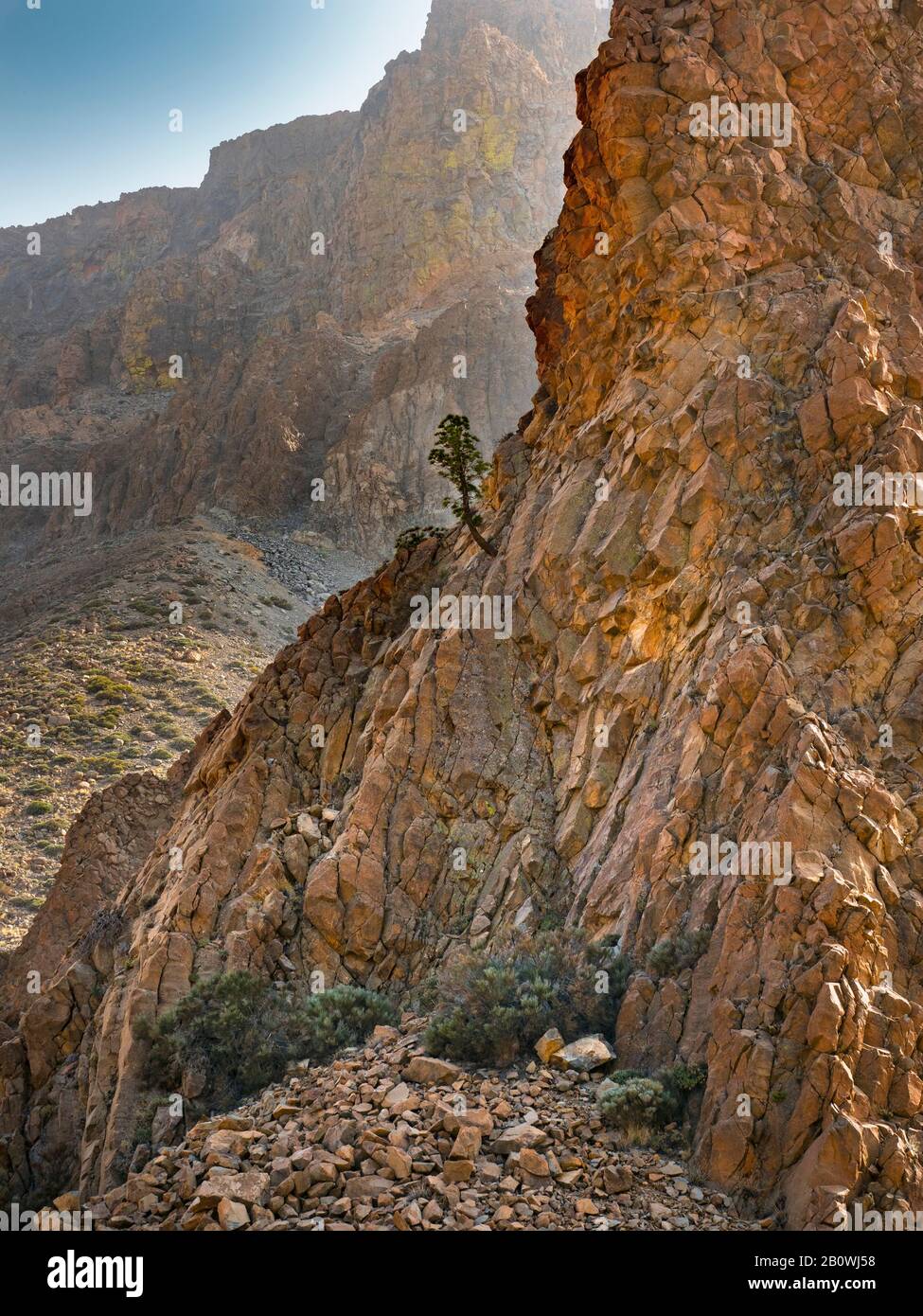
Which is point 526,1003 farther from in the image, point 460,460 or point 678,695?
point 460,460

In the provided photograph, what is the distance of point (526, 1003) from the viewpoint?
15.1 m

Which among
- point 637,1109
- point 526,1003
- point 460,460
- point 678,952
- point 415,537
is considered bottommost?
point 637,1109

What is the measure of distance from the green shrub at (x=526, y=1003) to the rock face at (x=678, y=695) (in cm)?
58

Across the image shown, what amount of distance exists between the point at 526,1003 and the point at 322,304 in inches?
4794

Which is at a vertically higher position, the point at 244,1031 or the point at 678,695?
the point at 678,695

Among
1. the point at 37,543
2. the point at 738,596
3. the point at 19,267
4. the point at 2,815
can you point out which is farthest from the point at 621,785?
the point at 19,267

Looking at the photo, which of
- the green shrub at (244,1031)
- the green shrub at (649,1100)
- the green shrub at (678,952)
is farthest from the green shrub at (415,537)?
the green shrub at (649,1100)

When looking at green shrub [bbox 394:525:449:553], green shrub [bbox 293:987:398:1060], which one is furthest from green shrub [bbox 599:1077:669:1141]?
green shrub [bbox 394:525:449:553]

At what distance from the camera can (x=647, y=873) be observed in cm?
1563

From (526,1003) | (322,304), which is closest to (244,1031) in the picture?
(526,1003)

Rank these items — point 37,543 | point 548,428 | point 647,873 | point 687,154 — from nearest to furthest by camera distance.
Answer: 1. point 647,873
2. point 687,154
3. point 548,428
4. point 37,543

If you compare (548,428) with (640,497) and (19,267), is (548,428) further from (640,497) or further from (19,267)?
(19,267)

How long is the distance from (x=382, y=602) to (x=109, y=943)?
10099 mm

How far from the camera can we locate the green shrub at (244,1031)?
17453 mm
